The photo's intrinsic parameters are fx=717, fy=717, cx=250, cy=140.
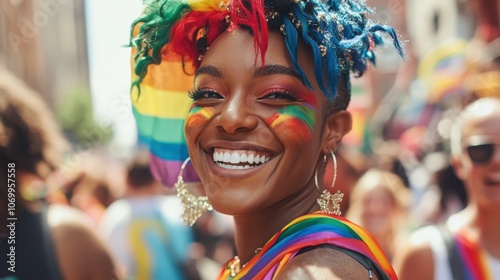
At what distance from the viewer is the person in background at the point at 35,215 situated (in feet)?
11.1

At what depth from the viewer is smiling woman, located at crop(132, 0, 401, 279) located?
74.5 inches

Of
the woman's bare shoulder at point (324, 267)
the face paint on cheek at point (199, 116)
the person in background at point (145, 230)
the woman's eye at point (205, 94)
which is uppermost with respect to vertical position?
the woman's eye at point (205, 94)

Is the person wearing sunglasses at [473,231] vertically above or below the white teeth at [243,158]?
below

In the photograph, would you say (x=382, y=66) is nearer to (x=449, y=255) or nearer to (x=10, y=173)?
(x=449, y=255)

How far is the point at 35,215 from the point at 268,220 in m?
1.77

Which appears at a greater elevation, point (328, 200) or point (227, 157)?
point (227, 157)

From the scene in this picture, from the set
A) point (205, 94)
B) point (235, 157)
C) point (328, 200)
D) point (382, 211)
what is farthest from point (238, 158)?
point (382, 211)

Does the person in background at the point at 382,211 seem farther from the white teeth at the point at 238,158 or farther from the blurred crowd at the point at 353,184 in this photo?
the white teeth at the point at 238,158

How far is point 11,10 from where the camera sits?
173 inches

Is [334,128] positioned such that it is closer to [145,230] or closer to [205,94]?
[205,94]

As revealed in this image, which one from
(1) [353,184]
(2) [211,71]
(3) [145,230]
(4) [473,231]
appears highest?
(2) [211,71]

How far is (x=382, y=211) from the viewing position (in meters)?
4.32

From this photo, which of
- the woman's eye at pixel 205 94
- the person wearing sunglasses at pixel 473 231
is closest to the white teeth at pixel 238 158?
the woman's eye at pixel 205 94

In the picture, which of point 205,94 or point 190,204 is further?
point 190,204
